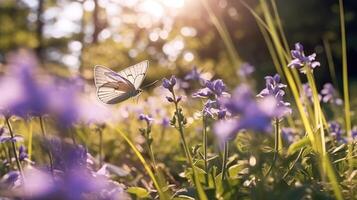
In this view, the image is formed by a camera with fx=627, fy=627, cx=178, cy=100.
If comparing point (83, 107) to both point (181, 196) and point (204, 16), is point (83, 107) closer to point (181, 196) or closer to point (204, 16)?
point (181, 196)

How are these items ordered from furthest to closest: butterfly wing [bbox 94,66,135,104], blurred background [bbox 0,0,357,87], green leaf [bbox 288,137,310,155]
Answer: blurred background [bbox 0,0,357,87], butterfly wing [bbox 94,66,135,104], green leaf [bbox 288,137,310,155]

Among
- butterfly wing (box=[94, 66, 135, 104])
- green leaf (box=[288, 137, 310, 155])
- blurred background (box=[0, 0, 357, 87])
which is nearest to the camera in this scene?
green leaf (box=[288, 137, 310, 155])

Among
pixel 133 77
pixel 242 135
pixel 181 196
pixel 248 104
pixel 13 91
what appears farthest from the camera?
pixel 242 135

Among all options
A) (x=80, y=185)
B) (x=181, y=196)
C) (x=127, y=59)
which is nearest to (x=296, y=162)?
(x=181, y=196)

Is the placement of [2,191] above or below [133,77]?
below

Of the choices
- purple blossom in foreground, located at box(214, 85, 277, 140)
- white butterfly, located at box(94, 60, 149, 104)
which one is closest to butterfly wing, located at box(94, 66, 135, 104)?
white butterfly, located at box(94, 60, 149, 104)

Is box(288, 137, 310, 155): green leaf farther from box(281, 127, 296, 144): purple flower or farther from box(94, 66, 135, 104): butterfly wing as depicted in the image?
box(281, 127, 296, 144): purple flower

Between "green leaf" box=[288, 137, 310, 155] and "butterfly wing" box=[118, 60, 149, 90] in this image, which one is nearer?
"green leaf" box=[288, 137, 310, 155]
